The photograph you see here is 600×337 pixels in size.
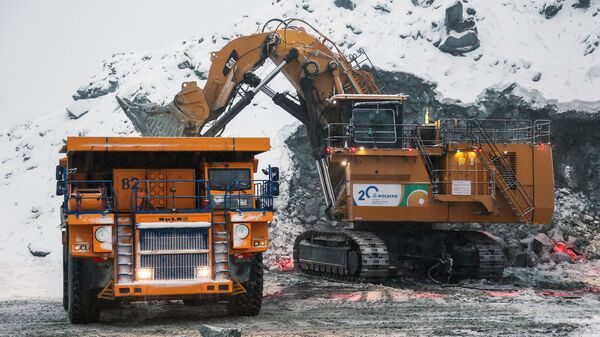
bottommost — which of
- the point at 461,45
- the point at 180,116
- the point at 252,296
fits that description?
the point at 252,296

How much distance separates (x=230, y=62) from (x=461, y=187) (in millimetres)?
6796

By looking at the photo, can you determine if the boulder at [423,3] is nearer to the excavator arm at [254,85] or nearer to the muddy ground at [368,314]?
the excavator arm at [254,85]

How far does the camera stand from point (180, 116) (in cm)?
2297

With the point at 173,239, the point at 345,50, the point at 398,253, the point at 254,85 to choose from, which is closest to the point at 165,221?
the point at 173,239

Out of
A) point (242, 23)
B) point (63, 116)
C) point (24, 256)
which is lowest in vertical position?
point (24, 256)

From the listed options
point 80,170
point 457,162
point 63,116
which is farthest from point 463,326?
point 63,116

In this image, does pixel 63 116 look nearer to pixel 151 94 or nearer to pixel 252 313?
pixel 151 94

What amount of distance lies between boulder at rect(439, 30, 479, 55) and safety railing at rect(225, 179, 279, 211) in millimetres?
23409

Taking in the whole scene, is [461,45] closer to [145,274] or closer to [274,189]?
[274,189]

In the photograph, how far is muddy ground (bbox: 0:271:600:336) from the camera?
14148mm

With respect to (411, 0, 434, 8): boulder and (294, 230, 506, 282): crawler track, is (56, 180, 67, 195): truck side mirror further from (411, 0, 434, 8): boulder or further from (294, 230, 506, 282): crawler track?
(411, 0, 434, 8): boulder

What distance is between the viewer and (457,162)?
23.6 metres

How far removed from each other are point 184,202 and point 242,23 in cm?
3006

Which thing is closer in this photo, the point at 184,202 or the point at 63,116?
the point at 184,202
